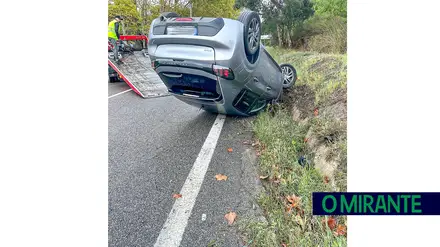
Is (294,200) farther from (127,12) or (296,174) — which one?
(127,12)

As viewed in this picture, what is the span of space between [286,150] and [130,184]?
1.23 meters

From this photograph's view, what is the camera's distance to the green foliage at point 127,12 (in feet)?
6.08

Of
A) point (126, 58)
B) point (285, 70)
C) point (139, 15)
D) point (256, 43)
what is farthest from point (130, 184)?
point (126, 58)

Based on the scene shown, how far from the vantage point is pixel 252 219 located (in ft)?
4.85

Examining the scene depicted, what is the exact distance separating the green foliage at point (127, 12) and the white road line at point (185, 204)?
1.28 meters

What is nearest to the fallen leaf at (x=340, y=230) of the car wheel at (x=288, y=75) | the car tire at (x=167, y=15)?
the car tire at (x=167, y=15)

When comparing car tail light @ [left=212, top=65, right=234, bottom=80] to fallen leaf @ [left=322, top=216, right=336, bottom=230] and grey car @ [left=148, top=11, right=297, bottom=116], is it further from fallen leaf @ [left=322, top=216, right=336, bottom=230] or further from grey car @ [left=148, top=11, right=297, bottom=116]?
fallen leaf @ [left=322, top=216, right=336, bottom=230]

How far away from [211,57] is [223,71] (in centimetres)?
16

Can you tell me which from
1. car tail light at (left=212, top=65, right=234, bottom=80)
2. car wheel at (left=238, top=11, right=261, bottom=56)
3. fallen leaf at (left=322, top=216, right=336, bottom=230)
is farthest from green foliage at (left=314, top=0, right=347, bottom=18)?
fallen leaf at (left=322, top=216, right=336, bottom=230)

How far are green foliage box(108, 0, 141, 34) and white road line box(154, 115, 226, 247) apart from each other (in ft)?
4.20

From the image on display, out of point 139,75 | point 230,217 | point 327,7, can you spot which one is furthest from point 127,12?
point 139,75

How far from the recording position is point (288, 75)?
3.61 metres

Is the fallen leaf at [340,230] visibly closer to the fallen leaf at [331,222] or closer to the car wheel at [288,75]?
the fallen leaf at [331,222]
